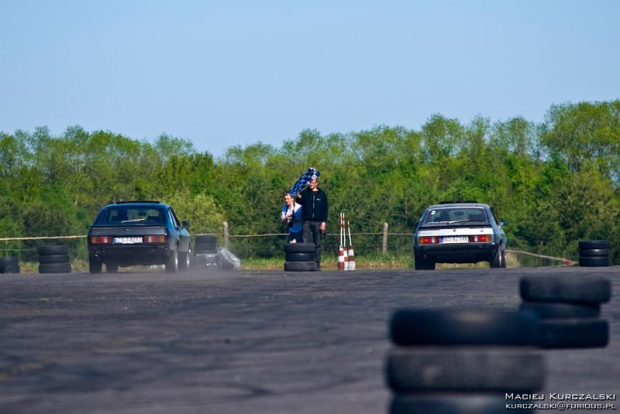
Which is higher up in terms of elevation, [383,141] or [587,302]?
[383,141]

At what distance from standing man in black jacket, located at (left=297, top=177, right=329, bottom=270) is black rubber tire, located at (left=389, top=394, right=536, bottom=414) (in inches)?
797

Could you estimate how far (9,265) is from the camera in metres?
30.8

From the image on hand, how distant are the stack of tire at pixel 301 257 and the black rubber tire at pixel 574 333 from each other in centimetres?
1684

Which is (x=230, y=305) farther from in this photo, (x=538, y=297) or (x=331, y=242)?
(x=331, y=242)

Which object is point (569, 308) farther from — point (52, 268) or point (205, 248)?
point (205, 248)

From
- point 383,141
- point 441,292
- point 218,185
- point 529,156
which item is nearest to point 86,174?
point 218,185

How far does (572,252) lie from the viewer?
79688 mm

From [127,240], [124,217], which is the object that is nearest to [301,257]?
[127,240]

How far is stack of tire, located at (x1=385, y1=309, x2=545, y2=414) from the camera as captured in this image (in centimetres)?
497

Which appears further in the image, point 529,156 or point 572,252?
point 529,156

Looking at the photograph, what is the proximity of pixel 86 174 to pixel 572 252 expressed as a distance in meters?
53.3

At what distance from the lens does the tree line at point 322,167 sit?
101 metres

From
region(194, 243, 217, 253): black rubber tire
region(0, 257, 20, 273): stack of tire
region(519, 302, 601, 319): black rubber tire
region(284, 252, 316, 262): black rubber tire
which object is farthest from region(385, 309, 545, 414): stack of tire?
region(194, 243, 217, 253): black rubber tire

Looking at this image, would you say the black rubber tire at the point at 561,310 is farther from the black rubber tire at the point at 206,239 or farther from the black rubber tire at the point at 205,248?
the black rubber tire at the point at 206,239
